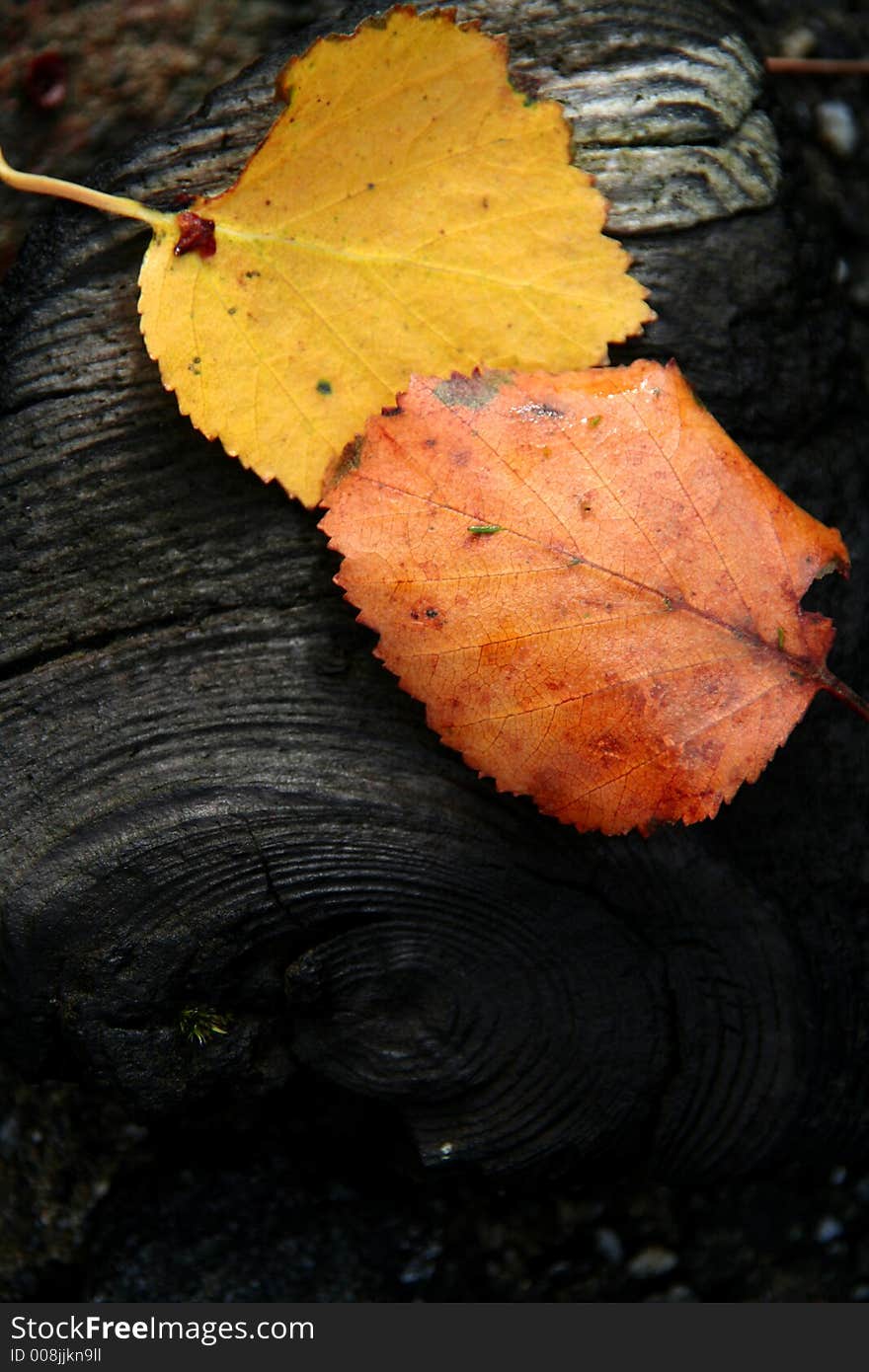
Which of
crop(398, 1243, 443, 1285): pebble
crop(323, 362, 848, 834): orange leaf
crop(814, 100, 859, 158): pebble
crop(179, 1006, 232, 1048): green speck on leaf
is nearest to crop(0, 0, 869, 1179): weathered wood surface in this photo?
crop(179, 1006, 232, 1048): green speck on leaf

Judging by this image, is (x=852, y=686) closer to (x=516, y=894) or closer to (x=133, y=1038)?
(x=516, y=894)

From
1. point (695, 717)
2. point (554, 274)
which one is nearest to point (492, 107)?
point (554, 274)

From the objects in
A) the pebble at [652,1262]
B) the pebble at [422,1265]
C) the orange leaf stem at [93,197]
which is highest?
the orange leaf stem at [93,197]

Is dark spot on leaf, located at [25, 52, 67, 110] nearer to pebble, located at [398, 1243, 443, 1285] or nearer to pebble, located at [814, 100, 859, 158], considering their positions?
pebble, located at [814, 100, 859, 158]

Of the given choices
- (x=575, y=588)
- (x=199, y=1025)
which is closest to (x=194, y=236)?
(x=575, y=588)

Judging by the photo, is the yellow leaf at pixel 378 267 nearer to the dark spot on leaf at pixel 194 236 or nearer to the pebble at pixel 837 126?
the dark spot on leaf at pixel 194 236

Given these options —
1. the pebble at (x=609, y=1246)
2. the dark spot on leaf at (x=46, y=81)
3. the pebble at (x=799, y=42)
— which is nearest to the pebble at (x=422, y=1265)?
the pebble at (x=609, y=1246)

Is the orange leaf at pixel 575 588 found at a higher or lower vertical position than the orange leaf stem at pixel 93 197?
lower

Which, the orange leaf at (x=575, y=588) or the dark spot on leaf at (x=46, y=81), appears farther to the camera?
the dark spot on leaf at (x=46, y=81)
